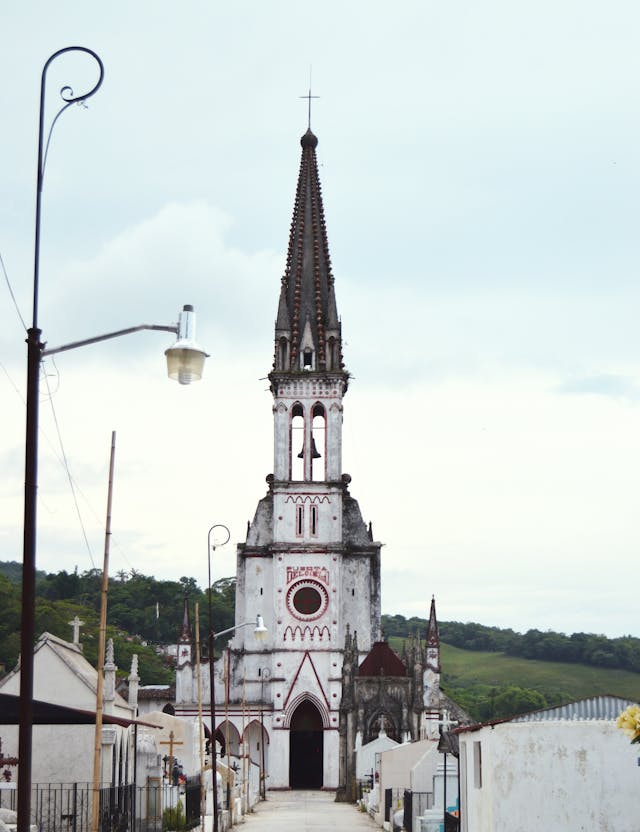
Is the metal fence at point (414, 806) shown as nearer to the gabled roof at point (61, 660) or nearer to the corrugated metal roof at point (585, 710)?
the gabled roof at point (61, 660)

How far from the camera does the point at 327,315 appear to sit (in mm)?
78688

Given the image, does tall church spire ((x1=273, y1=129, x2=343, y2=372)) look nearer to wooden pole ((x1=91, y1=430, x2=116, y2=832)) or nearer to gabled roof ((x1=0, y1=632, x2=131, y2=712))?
gabled roof ((x1=0, y1=632, x2=131, y2=712))

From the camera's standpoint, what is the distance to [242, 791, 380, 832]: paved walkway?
4006 centimetres

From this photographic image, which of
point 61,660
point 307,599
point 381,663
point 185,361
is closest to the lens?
point 185,361

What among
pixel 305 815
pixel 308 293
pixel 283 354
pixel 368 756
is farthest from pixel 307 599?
pixel 305 815

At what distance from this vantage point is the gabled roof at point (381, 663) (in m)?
72.0

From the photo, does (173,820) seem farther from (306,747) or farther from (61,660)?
(306,747)

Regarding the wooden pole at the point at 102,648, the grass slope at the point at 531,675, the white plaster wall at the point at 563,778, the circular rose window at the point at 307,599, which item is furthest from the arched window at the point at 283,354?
the grass slope at the point at 531,675

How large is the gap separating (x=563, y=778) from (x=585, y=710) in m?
1.42

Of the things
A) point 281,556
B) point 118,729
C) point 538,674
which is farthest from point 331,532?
point 538,674

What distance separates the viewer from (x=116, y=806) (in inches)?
1121

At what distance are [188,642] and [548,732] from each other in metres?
54.0

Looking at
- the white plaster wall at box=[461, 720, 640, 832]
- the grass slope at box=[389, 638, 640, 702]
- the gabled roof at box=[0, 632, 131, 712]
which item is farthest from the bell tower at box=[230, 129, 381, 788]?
the grass slope at box=[389, 638, 640, 702]

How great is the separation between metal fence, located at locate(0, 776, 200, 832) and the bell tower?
116 ft
